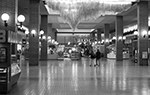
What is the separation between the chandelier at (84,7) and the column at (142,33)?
700 centimetres

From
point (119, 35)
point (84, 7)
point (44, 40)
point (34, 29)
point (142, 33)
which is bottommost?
point (44, 40)

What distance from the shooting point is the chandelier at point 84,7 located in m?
12.8

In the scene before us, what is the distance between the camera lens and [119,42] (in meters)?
28.7

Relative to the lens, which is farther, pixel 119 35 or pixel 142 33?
pixel 119 35

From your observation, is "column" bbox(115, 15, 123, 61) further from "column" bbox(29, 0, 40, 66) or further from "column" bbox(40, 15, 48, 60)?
"column" bbox(29, 0, 40, 66)

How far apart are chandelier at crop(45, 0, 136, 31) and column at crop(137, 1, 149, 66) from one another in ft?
23.0

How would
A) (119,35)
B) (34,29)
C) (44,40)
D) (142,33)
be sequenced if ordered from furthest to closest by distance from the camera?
(119,35)
(44,40)
(142,33)
(34,29)

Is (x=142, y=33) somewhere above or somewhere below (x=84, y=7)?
below

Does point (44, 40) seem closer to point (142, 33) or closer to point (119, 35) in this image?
point (119, 35)

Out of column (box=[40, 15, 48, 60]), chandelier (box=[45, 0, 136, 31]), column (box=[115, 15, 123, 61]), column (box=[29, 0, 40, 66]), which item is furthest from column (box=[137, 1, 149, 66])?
column (box=[40, 15, 48, 60])

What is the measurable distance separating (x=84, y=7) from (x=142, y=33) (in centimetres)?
955

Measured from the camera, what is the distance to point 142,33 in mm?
20422

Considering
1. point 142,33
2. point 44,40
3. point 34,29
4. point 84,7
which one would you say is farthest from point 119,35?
point 84,7

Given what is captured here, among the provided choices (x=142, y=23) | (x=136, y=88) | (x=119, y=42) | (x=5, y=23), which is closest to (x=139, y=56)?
(x=142, y=23)
